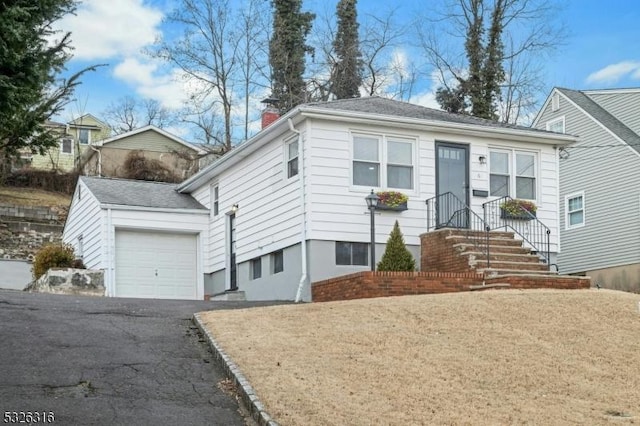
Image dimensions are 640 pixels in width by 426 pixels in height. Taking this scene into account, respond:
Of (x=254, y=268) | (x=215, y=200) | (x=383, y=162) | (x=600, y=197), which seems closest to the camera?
(x=383, y=162)

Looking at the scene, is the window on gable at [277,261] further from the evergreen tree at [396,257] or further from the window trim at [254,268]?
the evergreen tree at [396,257]

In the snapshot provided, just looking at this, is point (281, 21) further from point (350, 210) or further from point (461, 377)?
point (461, 377)

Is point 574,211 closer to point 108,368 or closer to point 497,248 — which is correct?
point 497,248

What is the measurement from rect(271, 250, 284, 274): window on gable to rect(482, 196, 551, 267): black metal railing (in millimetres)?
4820

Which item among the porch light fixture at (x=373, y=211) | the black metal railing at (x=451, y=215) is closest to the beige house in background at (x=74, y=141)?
the black metal railing at (x=451, y=215)

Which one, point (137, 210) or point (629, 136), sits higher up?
point (629, 136)

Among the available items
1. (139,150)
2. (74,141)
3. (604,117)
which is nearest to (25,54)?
(604,117)

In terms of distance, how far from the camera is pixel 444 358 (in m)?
11.1

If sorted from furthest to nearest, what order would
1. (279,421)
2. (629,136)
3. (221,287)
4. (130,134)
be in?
(130,134) < (629,136) < (221,287) < (279,421)

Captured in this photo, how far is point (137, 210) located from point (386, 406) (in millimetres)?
16502

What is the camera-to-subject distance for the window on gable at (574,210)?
29.9m

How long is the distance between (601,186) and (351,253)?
13.0 metres

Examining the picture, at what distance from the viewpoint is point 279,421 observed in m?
8.51

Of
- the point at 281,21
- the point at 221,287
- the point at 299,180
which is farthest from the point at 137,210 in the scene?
the point at 281,21
